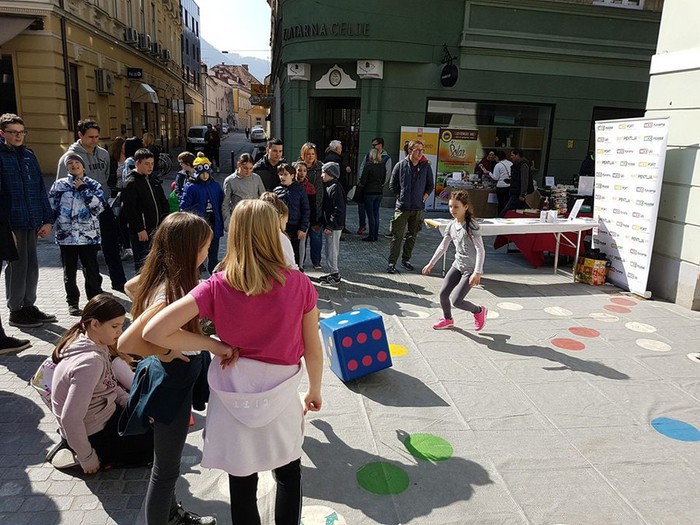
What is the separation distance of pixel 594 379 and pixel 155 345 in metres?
3.97

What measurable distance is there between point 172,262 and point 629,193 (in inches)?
282

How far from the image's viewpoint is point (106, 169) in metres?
6.96

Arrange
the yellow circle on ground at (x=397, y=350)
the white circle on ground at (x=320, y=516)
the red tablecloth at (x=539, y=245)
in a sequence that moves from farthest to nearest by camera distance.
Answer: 1. the red tablecloth at (x=539, y=245)
2. the yellow circle on ground at (x=397, y=350)
3. the white circle on ground at (x=320, y=516)

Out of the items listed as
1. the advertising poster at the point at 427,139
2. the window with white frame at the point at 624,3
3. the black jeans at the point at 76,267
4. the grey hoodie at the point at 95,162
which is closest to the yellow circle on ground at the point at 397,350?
the black jeans at the point at 76,267

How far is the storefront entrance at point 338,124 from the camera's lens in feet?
48.9

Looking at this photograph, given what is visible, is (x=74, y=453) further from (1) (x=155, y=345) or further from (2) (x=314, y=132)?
(2) (x=314, y=132)

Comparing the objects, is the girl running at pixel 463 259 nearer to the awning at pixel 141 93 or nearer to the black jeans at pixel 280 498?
the black jeans at pixel 280 498

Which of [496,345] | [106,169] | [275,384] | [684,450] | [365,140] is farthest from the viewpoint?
[365,140]

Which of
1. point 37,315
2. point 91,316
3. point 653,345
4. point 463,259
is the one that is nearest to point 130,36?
point 37,315

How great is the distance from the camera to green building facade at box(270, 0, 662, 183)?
1343 cm

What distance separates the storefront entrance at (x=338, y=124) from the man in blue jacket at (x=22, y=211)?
405 inches

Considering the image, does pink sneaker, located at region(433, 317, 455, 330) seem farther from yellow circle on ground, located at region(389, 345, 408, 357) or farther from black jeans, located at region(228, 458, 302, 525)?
black jeans, located at region(228, 458, 302, 525)

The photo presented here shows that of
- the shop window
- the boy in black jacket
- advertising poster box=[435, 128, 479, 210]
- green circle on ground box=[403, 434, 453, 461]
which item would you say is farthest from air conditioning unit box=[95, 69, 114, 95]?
green circle on ground box=[403, 434, 453, 461]

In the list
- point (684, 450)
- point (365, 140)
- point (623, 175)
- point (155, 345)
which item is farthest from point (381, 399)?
point (365, 140)
